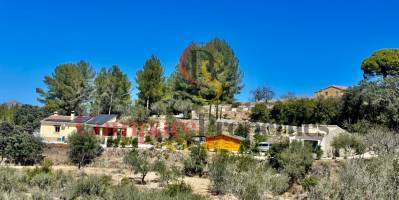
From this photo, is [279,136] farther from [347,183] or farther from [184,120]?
[347,183]

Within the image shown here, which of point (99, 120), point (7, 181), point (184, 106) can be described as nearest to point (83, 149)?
point (99, 120)

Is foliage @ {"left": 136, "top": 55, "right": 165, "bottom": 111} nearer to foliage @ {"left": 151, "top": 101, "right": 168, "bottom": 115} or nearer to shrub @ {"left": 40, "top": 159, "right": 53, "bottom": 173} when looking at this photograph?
foliage @ {"left": 151, "top": 101, "right": 168, "bottom": 115}

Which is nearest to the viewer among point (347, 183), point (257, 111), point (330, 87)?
point (347, 183)

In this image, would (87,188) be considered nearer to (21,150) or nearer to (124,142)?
(124,142)

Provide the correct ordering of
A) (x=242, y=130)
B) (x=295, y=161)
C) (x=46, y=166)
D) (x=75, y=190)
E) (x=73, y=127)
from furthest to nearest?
(x=73, y=127) < (x=242, y=130) < (x=46, y=166) < (x=295, y=161) < (x=75, y=190)

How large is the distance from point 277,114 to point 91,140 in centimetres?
2417

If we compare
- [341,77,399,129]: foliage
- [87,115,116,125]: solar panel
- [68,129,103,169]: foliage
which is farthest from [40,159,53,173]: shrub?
[341,77,399,129]: foliage

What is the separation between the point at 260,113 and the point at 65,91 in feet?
96.2

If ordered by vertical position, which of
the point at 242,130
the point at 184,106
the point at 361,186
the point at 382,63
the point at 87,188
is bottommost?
the point at 87,188

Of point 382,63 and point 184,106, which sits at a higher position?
point 382,63

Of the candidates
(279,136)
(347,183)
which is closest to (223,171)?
(347,183)

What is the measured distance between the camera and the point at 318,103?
169 feet

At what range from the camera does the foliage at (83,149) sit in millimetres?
41000

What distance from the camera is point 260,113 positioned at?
54.7 metres
